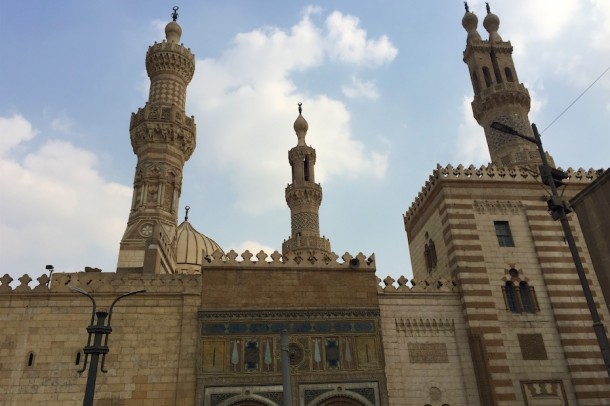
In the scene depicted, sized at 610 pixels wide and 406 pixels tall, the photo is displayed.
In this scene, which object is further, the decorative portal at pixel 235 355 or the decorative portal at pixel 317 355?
the decorative portal at pixel 317 355

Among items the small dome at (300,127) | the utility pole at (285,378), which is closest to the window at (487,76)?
the small dome at (300,127)

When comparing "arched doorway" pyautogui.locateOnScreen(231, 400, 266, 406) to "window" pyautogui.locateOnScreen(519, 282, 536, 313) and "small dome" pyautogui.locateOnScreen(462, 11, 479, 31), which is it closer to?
"window" pyautogui.locateOnScreen(519, 282, 536, 313)

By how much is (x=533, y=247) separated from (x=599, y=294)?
273 cm

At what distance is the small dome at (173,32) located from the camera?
29578mm

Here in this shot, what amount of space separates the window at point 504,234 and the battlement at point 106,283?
37.0 feet

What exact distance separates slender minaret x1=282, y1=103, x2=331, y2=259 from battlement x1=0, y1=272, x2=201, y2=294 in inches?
554

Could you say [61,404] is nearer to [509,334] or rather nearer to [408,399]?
[408,399]

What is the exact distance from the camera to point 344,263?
1789cm

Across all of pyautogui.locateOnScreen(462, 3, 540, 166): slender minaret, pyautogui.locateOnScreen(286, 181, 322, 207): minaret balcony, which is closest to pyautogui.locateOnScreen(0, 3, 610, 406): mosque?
pyautogui.locateOnScreen(462, 3, 540, 166): slender minaret

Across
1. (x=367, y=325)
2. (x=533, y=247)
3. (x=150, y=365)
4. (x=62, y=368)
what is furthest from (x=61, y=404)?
(x=533, y=247)

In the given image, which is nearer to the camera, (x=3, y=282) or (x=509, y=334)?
(x=3, y=282)

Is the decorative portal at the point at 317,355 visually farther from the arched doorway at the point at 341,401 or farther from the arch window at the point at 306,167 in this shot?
the arch window at the point at 306,167

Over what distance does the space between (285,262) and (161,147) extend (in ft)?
38.4

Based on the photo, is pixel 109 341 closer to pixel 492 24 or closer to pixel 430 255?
pixel 430 255
